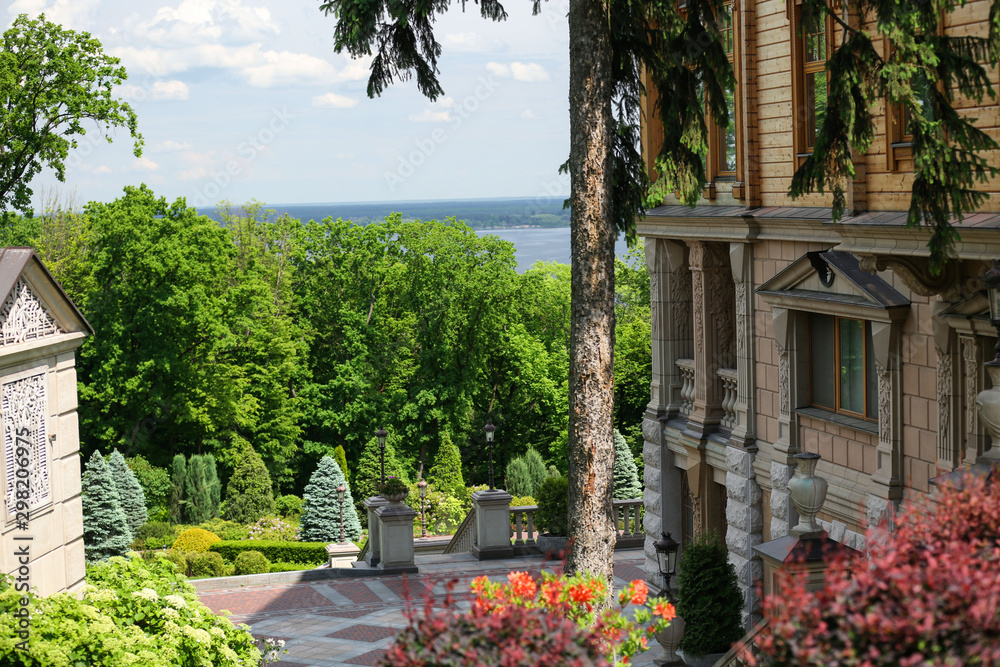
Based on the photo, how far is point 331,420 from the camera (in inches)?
1919

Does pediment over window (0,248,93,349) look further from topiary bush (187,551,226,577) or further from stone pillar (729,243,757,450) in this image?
topiary bush (187,551,226,577)

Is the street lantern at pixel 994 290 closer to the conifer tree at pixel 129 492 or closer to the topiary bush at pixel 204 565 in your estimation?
the topiary bush at pixel 204 565

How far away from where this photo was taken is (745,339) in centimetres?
1648

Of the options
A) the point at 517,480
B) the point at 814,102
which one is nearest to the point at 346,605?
the point at 814,102

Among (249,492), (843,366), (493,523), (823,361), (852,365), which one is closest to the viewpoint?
(852,365)

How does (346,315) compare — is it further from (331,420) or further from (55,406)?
(55,406)

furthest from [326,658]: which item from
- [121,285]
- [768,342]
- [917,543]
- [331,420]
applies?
[331,420]

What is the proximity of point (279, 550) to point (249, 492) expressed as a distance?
1169 centimetres

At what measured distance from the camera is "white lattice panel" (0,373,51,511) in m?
9.96

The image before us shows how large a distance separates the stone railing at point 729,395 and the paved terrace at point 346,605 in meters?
3.72

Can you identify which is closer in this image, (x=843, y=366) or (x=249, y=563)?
(x=843, y=366)

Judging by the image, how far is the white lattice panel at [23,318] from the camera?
9.97 meters

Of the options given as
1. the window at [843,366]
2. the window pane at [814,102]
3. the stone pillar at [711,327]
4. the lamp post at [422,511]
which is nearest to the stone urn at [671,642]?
the window at [843,366]

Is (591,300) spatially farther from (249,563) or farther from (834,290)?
(249,563)
